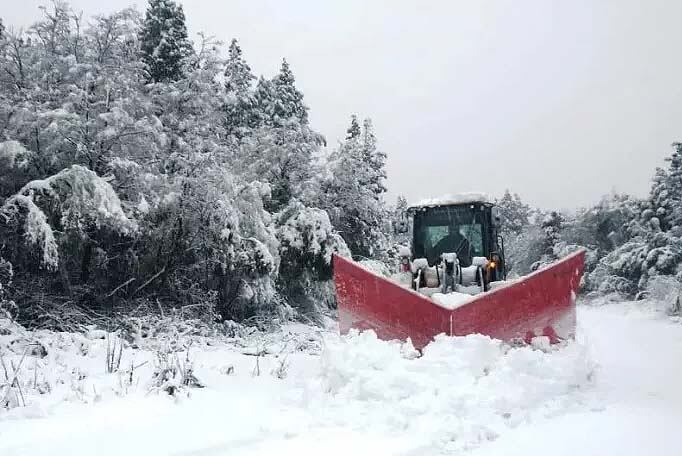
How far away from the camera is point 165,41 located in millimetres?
17734

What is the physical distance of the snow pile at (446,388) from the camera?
3891 millimetres

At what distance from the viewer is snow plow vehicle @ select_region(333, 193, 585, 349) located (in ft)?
17.9

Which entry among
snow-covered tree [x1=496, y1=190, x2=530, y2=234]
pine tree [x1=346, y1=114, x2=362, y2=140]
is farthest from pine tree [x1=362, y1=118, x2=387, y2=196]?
snow-covered tree [x1=496, y1=190, x2=530, y2=234]

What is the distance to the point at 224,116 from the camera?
13453 mm

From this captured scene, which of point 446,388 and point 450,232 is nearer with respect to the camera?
point 446,388

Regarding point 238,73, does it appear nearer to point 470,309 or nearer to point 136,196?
point 136,196

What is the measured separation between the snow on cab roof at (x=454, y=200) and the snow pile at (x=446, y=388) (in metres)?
3.21

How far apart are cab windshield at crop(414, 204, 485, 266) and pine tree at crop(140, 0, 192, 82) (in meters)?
11.1

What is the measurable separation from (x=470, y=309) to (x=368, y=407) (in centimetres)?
159

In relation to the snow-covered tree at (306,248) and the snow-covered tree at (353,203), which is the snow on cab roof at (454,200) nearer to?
the snow-covered tree at (306,248)

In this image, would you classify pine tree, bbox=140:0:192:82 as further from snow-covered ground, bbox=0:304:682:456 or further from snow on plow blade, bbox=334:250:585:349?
snow-covered ground, bbox=0:304:682:456

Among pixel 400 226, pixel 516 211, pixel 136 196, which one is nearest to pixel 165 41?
pixel 136 196

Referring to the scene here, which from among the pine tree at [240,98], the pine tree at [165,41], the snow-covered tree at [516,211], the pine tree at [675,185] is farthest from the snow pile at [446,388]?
the snow-covered tree at [516,211]

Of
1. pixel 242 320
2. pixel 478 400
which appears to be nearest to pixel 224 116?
pixel 242 320
